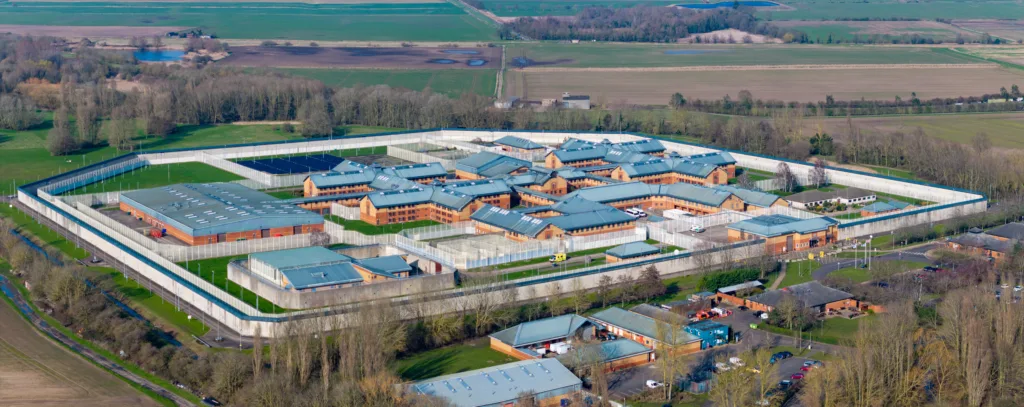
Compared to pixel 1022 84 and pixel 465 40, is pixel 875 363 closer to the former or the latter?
pixel 1022 84

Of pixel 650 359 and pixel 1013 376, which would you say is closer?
pixel 1013 376

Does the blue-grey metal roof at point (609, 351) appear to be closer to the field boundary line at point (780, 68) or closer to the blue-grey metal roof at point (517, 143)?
the blue-grey metal roof at point (517, 143)

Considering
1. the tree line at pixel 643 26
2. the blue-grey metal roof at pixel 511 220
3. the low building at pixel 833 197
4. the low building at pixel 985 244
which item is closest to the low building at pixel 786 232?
the low building at pixel 985 244

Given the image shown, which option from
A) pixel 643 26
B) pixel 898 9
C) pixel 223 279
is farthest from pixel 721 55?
pixel 223 279

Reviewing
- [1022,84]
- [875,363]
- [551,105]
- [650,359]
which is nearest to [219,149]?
[551,105]

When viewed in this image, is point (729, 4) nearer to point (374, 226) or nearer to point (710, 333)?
point (374, 226)

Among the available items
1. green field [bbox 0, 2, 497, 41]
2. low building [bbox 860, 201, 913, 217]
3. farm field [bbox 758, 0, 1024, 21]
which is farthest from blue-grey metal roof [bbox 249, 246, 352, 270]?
farm field [bbox 758, 0, 1024, 21]
